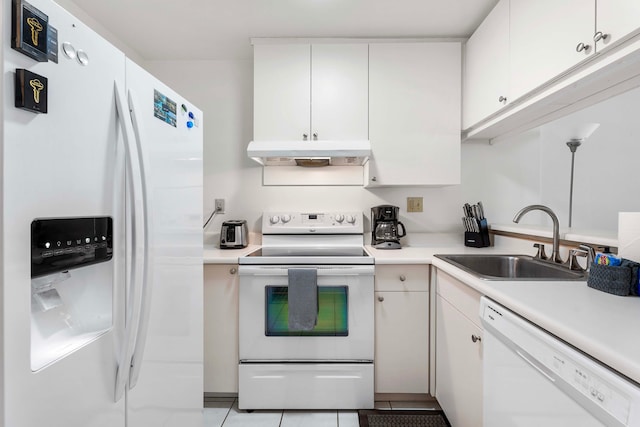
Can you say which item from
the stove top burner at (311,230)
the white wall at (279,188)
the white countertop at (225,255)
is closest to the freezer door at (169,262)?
the white countertop at (225,255)

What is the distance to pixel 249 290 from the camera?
177 cm

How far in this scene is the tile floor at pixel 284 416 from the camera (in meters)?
1.70

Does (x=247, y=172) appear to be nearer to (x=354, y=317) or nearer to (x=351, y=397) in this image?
(x=354, y=317)

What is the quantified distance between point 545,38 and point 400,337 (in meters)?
1.57

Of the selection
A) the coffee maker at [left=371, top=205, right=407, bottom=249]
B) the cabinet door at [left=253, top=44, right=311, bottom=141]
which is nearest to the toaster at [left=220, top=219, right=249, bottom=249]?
the cabinet door at [left=253, top=44, right=311, bottom=141]

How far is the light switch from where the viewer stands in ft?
7.70

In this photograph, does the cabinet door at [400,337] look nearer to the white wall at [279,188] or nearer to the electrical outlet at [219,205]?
the white wall at [279,188]

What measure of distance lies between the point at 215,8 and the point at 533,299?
2.03 metres

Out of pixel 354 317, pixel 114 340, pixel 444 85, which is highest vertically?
pixel 444 85

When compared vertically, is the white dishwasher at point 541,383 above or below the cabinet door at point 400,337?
above

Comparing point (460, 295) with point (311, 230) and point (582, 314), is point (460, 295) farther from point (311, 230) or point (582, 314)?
point (311, 230)

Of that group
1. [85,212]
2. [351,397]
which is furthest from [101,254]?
[351,397]

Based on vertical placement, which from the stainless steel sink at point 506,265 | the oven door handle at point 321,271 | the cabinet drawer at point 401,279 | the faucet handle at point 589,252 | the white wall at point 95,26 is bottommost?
the cabinet drawer at point 401,279

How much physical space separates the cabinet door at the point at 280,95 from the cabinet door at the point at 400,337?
3.82 feet
